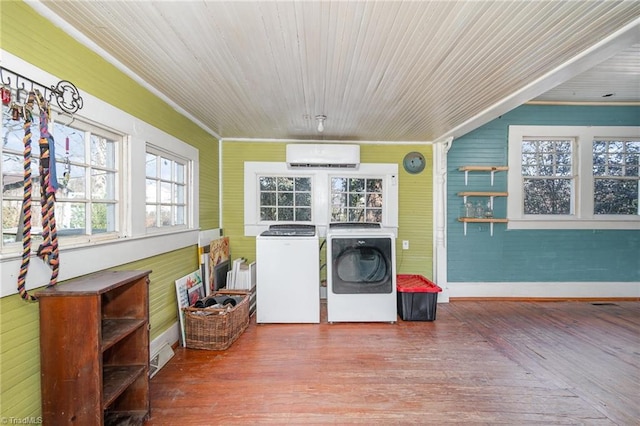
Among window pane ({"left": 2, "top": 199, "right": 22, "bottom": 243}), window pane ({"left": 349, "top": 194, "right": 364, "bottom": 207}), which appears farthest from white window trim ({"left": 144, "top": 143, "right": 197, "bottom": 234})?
window pane ({"left": 349, "top": 194, "right": 364, "bottom": 207})

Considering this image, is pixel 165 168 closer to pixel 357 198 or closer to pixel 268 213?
pixel 268 213

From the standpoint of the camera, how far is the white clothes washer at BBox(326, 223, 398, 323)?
3.07 metres

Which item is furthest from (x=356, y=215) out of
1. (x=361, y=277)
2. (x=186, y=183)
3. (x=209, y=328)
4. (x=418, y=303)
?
(x=209, y=328)

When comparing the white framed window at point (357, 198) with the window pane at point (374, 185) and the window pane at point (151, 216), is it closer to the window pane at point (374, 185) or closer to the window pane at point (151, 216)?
the window pane at point (374, 185)

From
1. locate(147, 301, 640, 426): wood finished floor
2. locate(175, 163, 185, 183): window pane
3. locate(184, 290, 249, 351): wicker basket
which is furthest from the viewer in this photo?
locate(175, 163, 185, 183): window pane

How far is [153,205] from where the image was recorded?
96.3 inches

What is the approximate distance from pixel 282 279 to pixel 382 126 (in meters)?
2.14

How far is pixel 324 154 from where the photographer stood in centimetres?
355

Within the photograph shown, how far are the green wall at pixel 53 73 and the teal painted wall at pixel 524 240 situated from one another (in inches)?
143

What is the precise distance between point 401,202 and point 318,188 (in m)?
1.23

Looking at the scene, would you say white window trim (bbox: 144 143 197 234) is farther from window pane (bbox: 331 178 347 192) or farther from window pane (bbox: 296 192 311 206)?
window pane (bbox: 331 178 347 192)

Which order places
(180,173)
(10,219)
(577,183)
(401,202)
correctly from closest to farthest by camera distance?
(10,219) < (180,173) < (577,183) < (401,202)

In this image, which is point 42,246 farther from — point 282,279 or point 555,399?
point 555,399

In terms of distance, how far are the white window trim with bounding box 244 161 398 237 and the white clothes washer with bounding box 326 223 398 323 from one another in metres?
0.83
